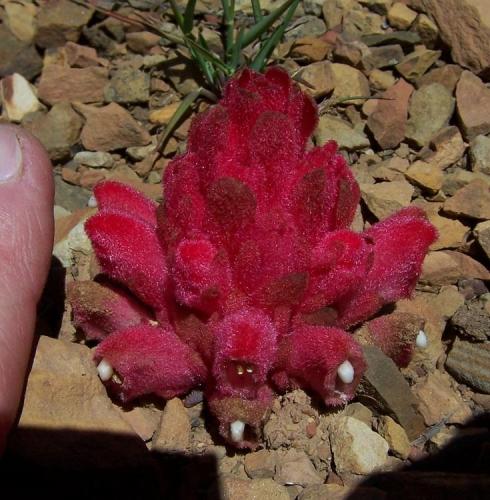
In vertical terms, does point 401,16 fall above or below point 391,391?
above

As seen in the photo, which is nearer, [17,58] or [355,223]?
[355,223]

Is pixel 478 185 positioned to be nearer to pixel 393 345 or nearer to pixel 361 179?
Answer: pixel 361 179

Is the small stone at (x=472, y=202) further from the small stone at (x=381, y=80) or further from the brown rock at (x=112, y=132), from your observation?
the brown rock at (x=112, y=132)

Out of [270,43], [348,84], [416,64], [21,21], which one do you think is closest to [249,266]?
[270,43]

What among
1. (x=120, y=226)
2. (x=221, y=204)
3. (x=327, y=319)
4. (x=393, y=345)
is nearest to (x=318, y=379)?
(x=327, y=319)

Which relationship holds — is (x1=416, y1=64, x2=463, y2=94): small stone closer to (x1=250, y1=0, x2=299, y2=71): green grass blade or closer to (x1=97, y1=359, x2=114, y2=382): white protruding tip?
(x1=250, y1=0, x2=299, y2=71): green grass blade

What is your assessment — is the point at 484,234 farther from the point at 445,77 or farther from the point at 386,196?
the point at 445,77
